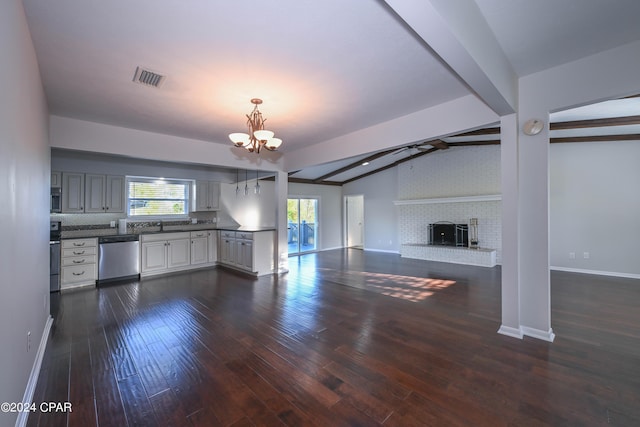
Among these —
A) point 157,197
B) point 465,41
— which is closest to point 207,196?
point 157,197

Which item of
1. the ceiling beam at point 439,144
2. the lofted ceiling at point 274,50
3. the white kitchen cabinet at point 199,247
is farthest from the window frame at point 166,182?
the ceiling beam at point 439,144

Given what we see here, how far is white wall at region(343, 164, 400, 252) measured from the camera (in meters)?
8.89

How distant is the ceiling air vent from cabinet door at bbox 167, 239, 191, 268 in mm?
3934

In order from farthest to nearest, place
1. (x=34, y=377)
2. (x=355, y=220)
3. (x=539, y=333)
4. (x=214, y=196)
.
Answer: (x=355, y=220), (x=214, y=196), (x=539, y=333), (x=34, y=377)

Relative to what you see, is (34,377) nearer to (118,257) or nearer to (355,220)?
(118,257)

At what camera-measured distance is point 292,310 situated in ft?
11.8

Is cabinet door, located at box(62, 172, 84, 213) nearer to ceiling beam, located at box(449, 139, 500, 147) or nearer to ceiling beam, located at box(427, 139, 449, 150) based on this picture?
ceiling beam, located at box(427, 139, 449, 150)

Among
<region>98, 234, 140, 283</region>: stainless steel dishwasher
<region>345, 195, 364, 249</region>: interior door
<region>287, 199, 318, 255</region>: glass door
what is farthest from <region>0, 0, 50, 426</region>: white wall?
<region>345, 195, 364, 249</region>: interior door

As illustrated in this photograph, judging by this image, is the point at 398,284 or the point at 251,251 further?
the point at 251,251

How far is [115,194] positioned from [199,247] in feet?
6.40

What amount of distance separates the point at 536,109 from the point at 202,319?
172 inches

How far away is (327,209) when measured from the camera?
9.65 meters

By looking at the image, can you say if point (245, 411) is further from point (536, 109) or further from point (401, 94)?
point (536, 109)

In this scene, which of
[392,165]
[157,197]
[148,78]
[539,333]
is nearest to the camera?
[148,78]
